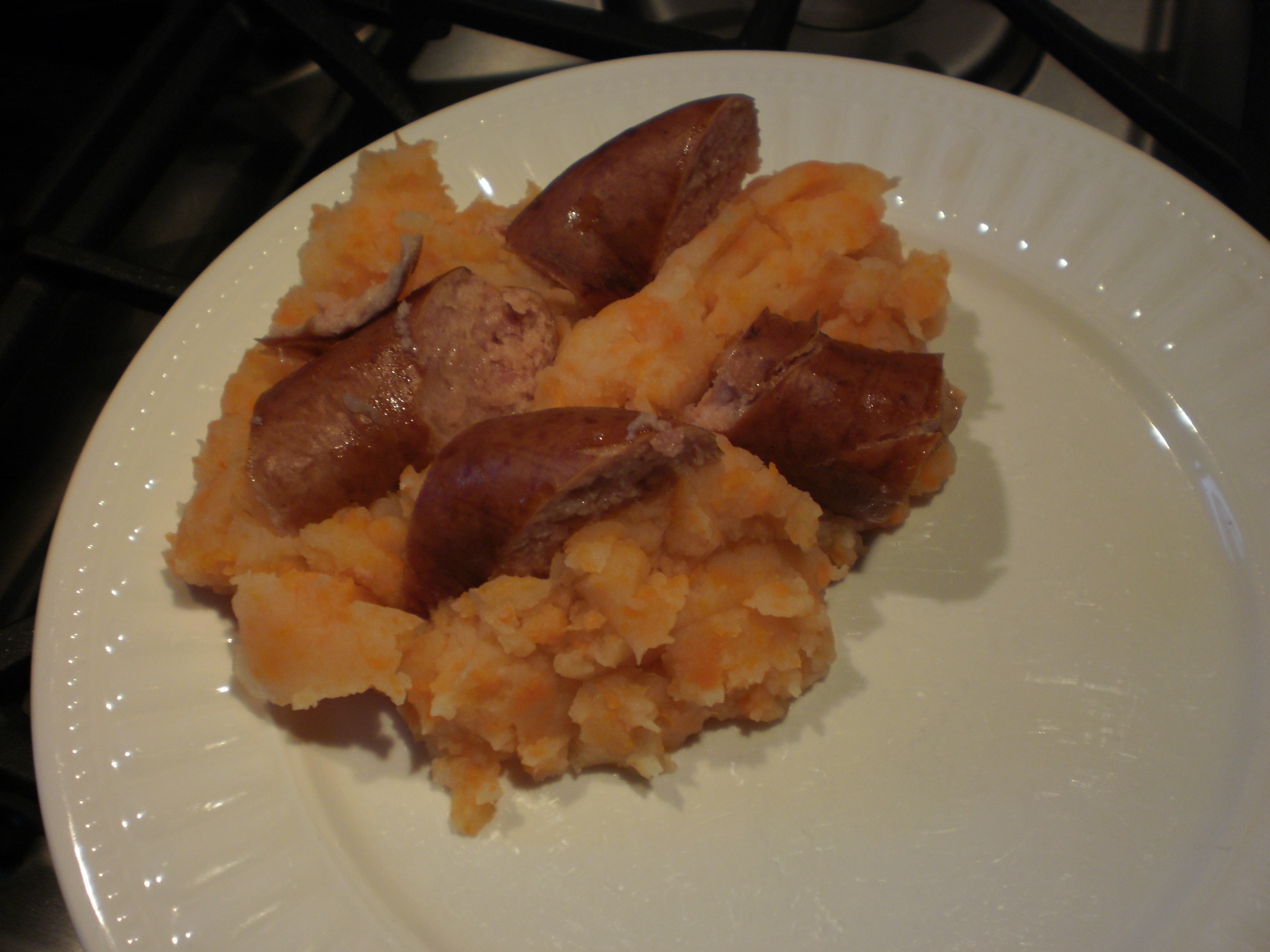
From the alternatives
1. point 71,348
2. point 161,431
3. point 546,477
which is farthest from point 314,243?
point 71,348

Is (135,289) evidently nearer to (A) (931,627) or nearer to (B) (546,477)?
(B) (546,477)

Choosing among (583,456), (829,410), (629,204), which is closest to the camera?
Answer: (583,456)

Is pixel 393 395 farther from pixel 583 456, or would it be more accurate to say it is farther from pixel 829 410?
pixel 829 410

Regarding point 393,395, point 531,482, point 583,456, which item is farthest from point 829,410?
point 393,395

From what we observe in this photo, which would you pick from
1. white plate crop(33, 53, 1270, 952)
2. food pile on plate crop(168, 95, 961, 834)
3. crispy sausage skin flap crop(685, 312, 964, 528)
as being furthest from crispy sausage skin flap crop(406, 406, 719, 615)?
white plate crop(33, 53, 1270, 952)

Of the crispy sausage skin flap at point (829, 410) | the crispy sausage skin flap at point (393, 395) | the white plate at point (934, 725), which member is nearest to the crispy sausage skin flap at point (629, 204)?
the crispy sausage skin flap at point (393, 395)

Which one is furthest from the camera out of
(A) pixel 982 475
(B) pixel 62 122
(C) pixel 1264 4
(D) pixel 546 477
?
(B) pixel 62 122

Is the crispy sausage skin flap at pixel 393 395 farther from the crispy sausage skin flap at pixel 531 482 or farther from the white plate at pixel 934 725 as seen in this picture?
the white plate at pixel 934 725
